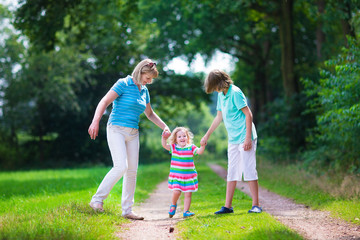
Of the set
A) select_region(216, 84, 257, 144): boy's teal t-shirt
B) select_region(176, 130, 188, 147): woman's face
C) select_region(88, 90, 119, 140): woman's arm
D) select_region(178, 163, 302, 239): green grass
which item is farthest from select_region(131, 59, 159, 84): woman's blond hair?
select_region(178, 163, 302, 239): green grass

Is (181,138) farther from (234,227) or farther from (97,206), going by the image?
(234,227)

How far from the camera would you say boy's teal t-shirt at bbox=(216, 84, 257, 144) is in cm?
628

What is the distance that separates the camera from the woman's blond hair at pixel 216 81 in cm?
634

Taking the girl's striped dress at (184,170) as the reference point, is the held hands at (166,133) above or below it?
above

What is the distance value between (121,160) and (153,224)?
1.07 meters

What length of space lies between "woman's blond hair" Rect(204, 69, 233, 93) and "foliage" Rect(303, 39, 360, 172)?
3.14 m

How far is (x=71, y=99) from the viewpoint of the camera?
2662 cm

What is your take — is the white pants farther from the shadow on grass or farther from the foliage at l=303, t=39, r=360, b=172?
the foliage at l=303, t=39, r=360, b=172

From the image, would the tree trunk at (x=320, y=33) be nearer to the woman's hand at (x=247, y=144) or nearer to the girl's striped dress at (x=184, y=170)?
the woman's hand at (x=247, y=144)

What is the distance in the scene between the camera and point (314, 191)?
30.0 ft

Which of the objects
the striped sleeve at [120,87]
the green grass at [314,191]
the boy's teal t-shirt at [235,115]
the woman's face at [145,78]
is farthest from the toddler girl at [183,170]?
the green grass at [314,191]

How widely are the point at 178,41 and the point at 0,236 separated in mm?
19185

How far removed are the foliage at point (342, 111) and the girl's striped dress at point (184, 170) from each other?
12.1 feet

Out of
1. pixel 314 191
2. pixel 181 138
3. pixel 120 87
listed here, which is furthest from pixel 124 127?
pixel 314 191
